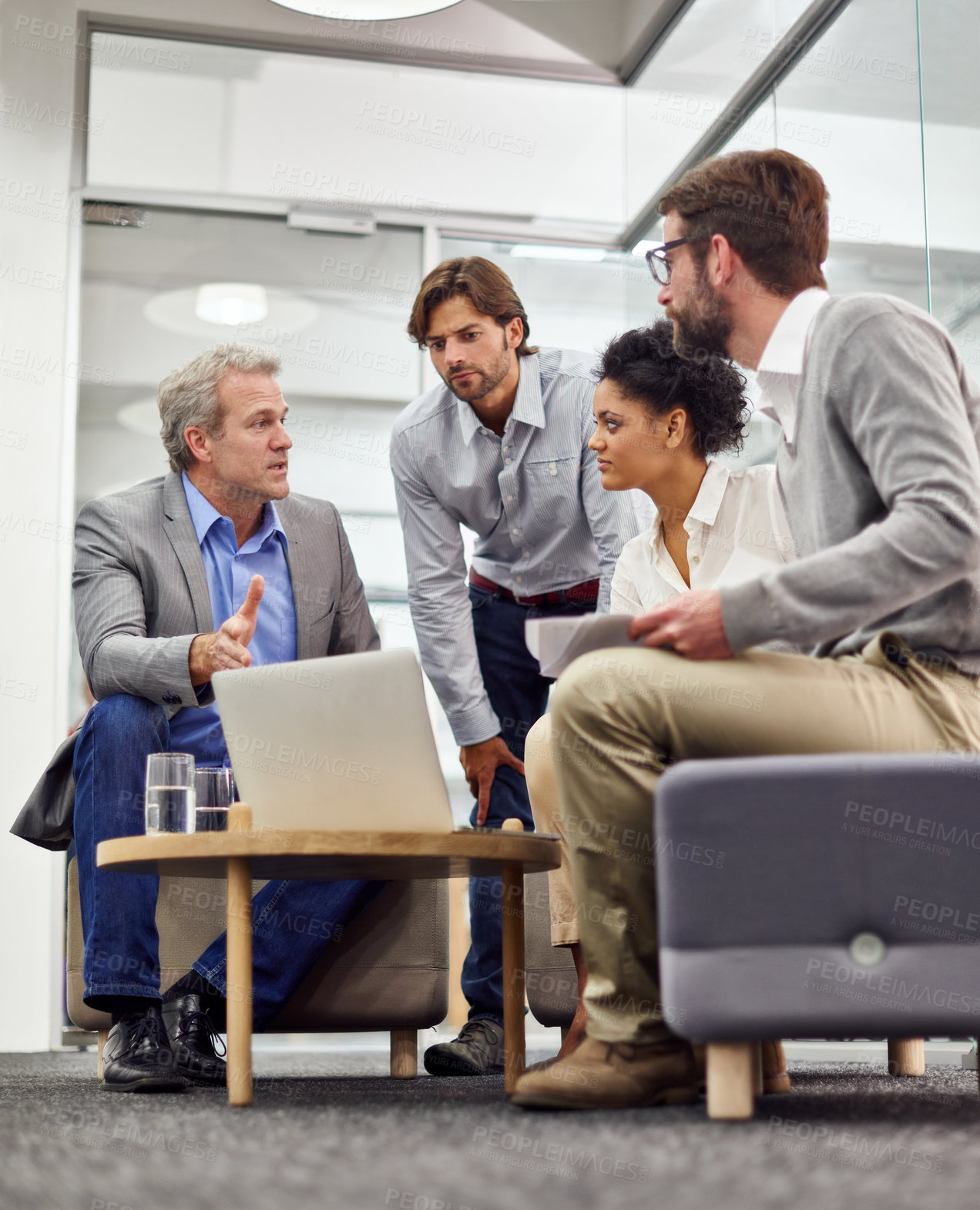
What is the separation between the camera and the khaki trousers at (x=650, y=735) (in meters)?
1.43

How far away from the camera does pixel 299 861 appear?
1.71m

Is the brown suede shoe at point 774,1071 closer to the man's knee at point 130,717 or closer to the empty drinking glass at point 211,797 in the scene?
the empty drinking glass at point 211,797

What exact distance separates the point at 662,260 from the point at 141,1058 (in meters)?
1.39

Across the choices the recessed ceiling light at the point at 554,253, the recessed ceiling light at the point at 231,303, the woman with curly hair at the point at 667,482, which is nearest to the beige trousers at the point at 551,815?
the woman with curly hair at the point at 667,482

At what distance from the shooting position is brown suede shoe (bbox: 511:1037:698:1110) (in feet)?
4.60

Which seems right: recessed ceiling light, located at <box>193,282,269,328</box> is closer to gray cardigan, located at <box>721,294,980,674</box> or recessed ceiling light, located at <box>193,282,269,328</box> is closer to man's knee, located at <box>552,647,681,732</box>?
gray cardigan, located at <box>721,294,980,674</box>

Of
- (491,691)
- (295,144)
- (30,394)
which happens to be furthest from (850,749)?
(295,144)

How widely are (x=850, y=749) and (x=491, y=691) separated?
153 centimetres

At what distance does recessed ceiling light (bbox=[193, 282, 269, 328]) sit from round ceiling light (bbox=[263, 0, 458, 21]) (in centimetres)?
96

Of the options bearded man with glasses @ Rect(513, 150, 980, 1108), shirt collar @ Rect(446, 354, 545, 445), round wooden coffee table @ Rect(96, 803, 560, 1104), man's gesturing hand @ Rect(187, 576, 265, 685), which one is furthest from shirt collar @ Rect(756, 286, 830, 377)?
shirt collar @ Rect(446, 354, 545, 445)

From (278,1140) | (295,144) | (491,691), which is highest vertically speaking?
(295,144)

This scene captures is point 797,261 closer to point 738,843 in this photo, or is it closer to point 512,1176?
point 738,843

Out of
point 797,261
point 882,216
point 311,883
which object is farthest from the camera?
point 882,216

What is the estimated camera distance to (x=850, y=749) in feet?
4.75
